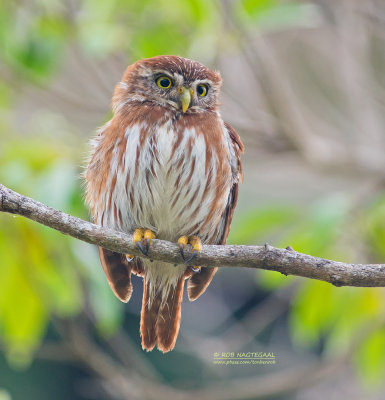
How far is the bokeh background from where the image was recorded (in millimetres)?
3691

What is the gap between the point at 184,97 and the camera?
3.54m

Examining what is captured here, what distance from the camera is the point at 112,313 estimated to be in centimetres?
369

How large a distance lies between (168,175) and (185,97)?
1.38 ft

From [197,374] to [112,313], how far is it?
3817 millimetres

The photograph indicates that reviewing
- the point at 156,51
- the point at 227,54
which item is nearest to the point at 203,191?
the point at 156,51

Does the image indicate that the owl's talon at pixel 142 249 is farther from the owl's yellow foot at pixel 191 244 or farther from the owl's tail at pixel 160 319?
the owl's tail at pixel 160 319

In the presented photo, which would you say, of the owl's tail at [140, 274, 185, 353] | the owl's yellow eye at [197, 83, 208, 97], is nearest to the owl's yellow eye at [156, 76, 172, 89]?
the owl's yellow eye at [197, 83, 208, 97]

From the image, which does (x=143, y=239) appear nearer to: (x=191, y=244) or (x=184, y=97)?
(x=191, y=244)

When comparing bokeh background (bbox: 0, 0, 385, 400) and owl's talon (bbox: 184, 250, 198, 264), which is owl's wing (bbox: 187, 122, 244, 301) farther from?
owl's talon (bbox: 184, 250, 198, 264)

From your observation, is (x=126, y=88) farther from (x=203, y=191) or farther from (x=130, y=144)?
(x=203, y=191)

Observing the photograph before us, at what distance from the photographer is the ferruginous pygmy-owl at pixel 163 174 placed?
3.41m

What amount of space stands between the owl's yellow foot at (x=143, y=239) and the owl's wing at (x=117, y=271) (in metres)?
0.34

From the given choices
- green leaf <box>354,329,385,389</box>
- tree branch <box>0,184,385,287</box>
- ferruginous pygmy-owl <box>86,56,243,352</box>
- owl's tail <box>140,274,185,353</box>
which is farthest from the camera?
green leaf <box>354,329,385,389</box>

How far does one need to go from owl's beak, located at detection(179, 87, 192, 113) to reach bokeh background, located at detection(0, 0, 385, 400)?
25.5 inches
